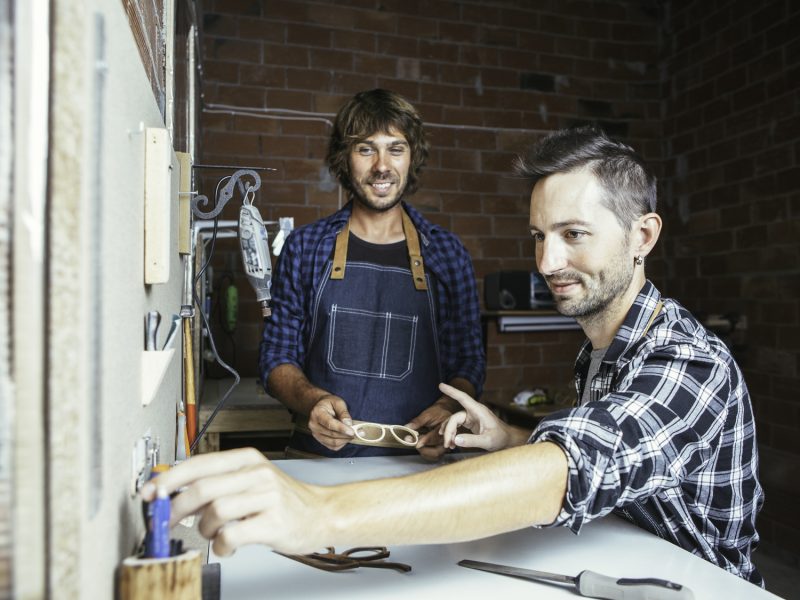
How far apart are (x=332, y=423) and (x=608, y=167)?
811 millimetres

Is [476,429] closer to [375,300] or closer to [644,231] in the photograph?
[644,231]

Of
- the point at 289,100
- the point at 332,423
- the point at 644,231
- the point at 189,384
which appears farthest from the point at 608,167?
the point at 289,100

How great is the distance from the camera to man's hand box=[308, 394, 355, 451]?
5.15 ft

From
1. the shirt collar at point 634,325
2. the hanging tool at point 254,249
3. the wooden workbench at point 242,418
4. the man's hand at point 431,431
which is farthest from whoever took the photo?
the wooden workbench at point 242,418

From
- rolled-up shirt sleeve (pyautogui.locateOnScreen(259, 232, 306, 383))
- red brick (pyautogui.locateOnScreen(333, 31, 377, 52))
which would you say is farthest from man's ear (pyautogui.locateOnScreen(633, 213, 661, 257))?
red brick (pyautogui.locateOnScreen(333, 31, 377, 52))

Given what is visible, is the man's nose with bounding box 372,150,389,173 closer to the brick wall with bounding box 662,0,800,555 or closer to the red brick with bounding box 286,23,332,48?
the red brick with bounding box 286,23,332,48

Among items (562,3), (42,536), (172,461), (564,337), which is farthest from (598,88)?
(42,536)

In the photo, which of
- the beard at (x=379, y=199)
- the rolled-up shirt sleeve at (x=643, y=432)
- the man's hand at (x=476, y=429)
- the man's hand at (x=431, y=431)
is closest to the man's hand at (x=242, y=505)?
the rolled-up shirt sleeve at (x=643, y=432)

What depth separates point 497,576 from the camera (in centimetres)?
98

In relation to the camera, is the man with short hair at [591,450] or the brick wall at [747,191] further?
the brick wall at [747,191]

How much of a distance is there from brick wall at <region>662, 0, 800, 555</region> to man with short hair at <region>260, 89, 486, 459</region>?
2.00 m

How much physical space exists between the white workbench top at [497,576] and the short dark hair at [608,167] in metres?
0.57

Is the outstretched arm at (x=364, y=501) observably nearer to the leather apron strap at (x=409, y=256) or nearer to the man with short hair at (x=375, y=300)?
the man with short hair at (x=375, y=300)

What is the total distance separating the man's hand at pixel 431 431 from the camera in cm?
152
